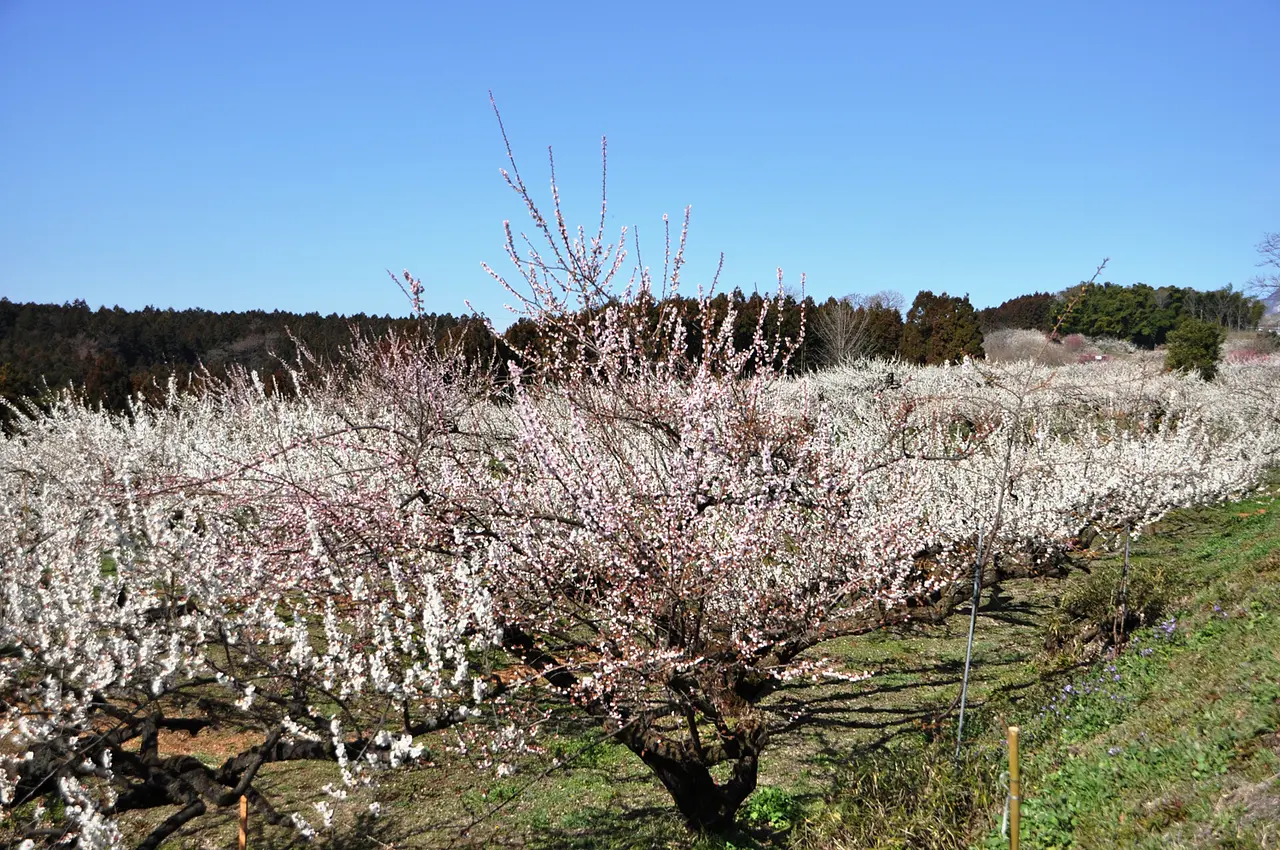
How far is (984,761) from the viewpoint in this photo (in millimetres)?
5754

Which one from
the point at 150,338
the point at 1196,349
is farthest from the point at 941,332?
the point at 150,338

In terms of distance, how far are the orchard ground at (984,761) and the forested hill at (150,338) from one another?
81.7 feet

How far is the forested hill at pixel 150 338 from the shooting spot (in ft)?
107

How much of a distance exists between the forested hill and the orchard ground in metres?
24.9

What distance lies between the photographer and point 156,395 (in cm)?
2605

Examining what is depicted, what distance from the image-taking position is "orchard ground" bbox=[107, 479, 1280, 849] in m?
4.46

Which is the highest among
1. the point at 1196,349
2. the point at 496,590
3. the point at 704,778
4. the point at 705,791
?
the point at 1196,349

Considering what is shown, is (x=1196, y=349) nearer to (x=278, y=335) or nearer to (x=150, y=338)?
(x=278, y=335)

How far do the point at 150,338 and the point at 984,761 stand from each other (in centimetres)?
4487

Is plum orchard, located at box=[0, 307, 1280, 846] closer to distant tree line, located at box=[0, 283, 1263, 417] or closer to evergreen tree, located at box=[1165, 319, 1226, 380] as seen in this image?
distant tree line, located at box=[0, 283, 1263, 417]

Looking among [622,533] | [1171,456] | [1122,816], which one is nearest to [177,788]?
[622,533]

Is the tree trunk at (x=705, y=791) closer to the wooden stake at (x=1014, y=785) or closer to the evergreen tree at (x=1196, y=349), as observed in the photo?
the wooden stake at (x=1014, y=785)

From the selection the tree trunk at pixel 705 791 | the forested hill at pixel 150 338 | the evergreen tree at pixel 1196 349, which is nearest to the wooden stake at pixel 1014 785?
the tree trunk at pixel 705 791

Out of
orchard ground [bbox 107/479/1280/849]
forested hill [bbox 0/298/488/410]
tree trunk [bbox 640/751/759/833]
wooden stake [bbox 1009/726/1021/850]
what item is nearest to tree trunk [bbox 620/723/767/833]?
tree trunk [bbox 640/751/759/833]
